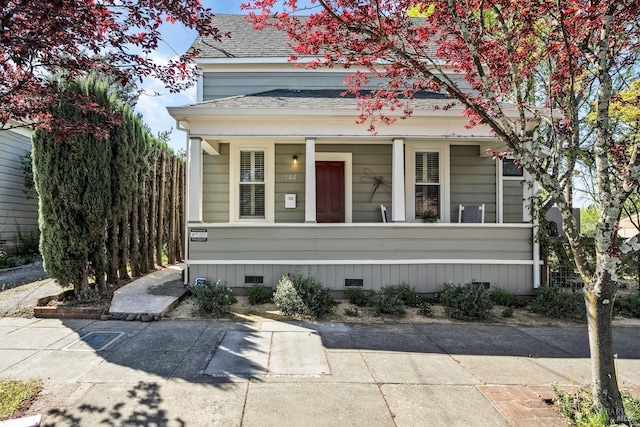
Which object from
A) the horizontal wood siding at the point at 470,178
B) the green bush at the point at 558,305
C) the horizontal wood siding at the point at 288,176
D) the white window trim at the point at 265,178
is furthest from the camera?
the horizontal wood siding at the point at 470,178

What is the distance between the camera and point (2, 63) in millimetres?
2957

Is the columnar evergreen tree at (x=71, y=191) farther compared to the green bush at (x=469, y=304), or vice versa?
the green bush at (x=469, y=304)

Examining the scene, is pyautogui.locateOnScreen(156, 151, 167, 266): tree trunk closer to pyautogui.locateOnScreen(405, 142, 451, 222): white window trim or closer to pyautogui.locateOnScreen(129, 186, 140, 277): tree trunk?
pyautogui.locateOnScreen(129, 186, 140, 277): tree trunk

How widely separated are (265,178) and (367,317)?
3.93 meters

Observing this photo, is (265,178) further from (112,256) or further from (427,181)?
(427,181)

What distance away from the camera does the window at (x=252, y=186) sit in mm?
7859

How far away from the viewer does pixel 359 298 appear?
620 centimetres

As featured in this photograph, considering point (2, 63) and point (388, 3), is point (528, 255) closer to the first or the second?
point (388, 3)

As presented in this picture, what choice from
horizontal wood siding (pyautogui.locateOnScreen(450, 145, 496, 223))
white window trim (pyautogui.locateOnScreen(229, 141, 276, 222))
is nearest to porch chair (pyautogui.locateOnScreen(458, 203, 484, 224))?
horizontal wood siding (pyautogui.locateOnScreen(450, 145, 496, 223))

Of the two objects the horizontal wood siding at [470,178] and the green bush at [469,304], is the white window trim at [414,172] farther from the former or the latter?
the green bush at [469,304]

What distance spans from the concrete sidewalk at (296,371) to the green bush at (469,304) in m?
0.37

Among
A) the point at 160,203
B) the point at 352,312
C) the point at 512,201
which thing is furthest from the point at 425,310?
the point at 160,203

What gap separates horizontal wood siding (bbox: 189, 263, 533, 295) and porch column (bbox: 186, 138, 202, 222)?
40.2 inches

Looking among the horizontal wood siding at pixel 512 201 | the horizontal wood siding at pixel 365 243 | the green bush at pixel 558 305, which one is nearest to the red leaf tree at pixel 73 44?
the horizontal wood siding at pixel 365 243
